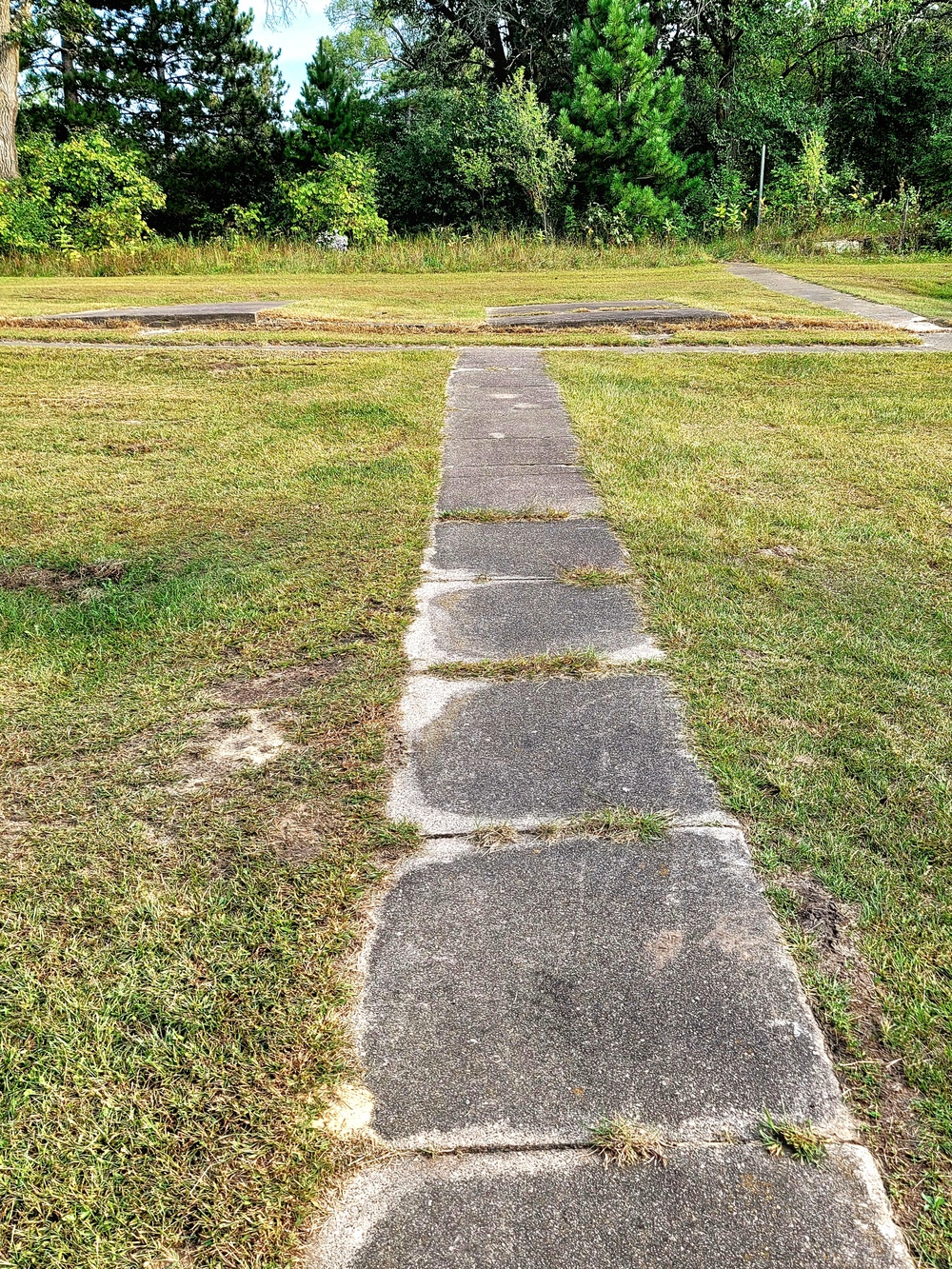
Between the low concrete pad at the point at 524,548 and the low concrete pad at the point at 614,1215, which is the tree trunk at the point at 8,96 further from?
the low concrete pad at the point at 614,1215

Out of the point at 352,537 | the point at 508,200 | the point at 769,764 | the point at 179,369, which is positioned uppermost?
the point at 508,200

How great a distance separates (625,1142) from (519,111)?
2375 cm

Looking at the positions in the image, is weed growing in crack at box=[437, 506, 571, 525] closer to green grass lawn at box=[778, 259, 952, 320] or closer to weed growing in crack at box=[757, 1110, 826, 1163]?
weed growing in crack at box=[757, 1110, 826, 1163]

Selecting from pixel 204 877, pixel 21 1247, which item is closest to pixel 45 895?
pixel 204 877

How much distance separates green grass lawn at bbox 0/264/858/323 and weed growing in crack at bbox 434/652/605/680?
335 inches

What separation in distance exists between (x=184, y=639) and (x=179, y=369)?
5526 mm

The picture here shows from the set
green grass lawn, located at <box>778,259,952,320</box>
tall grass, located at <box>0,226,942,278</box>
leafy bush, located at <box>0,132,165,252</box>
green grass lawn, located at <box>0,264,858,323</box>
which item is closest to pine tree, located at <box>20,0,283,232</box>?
leafy bush, located at <box>0,132,165,252</box>

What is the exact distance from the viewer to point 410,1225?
1.20 meters

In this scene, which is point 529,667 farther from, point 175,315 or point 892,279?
point 892,279

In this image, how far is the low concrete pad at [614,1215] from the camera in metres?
1.15

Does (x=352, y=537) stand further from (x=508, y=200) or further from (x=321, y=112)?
(x=321, y=112)

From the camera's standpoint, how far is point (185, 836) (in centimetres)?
196

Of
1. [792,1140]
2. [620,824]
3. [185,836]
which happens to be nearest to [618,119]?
[620,824]

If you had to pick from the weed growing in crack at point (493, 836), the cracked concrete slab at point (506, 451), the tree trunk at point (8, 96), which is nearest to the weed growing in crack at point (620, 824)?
the weed growing in crack at point (493, 836)
